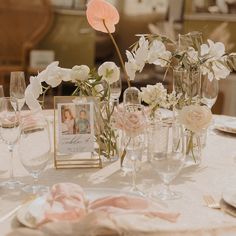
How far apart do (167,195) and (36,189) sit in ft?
1.14

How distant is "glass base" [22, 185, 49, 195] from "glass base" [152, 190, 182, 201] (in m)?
0.29

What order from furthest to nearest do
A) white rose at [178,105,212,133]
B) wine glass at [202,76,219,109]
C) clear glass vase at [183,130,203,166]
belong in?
wine glass at [202,76,219,109], clear glass vase at [183,130,203,166], white rose at [178,105,212,133]

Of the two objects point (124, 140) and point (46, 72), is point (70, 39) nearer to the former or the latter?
point (46, 72)

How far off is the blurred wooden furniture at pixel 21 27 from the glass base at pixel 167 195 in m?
3.41

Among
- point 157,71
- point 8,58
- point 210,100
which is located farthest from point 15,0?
point 210,100

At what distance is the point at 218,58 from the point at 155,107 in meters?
0.25

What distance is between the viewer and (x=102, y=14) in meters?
1.57

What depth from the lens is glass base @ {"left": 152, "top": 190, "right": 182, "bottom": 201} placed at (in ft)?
4.44

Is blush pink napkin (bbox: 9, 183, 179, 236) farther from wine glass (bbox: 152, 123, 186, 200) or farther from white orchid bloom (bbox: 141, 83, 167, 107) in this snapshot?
white orchid bloom (bbox: 141, 83, 167, 107)

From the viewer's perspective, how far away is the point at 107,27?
62.8 inches

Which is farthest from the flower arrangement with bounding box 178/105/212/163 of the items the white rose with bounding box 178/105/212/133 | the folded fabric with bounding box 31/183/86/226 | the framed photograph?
the folded fabric with bounding box 31/183/86/226

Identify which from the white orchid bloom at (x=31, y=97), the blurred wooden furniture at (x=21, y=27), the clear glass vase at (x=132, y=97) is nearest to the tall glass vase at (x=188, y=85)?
Answer: the clear glass vase at (x=132, y=97)

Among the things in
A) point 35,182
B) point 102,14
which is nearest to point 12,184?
point 35,182

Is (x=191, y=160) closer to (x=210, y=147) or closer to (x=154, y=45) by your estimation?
(x=210, y=147)
